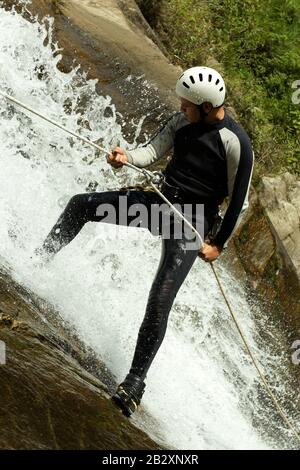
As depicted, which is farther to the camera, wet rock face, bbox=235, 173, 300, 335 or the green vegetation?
the green vegetation

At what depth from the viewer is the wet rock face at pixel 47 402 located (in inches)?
141

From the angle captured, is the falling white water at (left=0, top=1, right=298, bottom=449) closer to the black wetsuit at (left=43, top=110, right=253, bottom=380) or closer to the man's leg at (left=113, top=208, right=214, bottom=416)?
the man's leg at (left=113, top=208, right=214, bottom=416)

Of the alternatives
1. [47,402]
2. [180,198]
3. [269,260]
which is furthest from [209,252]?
[269,260]

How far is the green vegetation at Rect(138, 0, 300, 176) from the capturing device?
1318 centimetres

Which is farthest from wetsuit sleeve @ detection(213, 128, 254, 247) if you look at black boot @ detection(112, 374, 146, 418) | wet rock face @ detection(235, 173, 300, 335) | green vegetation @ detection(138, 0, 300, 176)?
green vegetation @ detection(138, 0, 300, 176)

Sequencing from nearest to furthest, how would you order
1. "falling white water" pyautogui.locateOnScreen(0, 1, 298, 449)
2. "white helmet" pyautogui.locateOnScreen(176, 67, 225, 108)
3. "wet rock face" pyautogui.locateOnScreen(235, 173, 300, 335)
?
"white helmet" pyautogui.locateOnScreen(176, 67, 225, 108) → "falling white water" pyautogui.locateOnScreen(0, 1, 298, 449) → "wet rock face" pyautogui.locateOnScreen(235, 173, 300, 335)

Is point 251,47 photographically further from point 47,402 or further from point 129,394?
point 47,402

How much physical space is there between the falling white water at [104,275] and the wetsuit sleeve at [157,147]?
1.18 meters

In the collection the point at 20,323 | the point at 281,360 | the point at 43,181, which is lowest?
the point at 281,360

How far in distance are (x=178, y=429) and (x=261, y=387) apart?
9.90 feet
